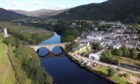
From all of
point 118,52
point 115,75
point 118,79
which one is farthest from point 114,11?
point 118,79

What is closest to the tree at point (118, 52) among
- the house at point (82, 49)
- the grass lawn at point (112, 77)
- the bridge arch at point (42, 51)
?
Result: the grass lawn at point (112, 77)

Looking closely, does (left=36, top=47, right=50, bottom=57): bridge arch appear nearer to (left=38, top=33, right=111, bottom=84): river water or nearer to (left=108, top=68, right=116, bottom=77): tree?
(left=38, top=33, right=111, bottom=84): river water

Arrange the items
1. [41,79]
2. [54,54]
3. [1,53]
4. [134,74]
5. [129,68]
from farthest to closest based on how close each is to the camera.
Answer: [54,54] → [1,53] → [129,68] → [134,74] → [41,79]

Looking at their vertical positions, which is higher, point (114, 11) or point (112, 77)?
point (114, 11)

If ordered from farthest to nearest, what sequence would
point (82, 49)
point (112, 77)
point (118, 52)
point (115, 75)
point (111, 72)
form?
point (82, 49), point (118, 52), point (115, 75), point (111, 72), point (112, 77)

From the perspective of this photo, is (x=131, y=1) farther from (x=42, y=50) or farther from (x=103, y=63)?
A: (x=103, y=63)

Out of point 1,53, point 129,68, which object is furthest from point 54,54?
point 129,68

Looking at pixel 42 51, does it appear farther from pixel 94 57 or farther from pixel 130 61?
pixel 130 61

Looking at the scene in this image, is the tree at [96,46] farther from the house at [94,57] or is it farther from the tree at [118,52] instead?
the house at [94,57]
